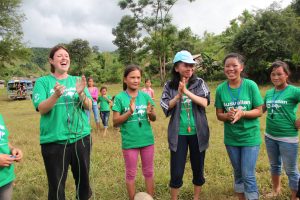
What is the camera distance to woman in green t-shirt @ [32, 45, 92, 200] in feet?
9.46

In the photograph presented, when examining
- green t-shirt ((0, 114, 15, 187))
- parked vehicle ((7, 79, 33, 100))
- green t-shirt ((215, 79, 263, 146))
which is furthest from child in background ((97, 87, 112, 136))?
parked vehicle ((7, 79, 33, 100))

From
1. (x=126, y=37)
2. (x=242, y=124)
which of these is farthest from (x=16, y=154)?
(x=126, y=37)

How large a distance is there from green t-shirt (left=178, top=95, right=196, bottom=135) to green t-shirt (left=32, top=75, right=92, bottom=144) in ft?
3.54

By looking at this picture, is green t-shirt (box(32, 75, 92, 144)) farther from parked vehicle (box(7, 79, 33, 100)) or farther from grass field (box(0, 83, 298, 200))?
parked vehicle (box(7, 79, 33, 100))

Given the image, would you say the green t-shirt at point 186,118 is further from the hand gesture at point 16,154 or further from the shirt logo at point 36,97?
the hand gesture at point 16,154

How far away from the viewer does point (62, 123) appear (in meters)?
2.91

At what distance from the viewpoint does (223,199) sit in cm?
386

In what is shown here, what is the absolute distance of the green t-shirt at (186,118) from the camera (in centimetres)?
341

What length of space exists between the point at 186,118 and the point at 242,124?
0.60 metres

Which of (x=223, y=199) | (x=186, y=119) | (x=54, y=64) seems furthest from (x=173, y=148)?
(x=54, y=64)

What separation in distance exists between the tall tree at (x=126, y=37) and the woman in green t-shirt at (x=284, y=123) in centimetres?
2898

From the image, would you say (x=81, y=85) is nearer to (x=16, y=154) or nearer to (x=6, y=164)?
(x=16, y=154)

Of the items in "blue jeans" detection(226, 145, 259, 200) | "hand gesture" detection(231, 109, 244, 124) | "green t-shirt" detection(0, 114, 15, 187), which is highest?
"hand gesture" detection(231, 109, 244, 124)

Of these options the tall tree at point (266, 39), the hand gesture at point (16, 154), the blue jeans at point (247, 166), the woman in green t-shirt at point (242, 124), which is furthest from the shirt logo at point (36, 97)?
the tall tree at point (266, 39)
